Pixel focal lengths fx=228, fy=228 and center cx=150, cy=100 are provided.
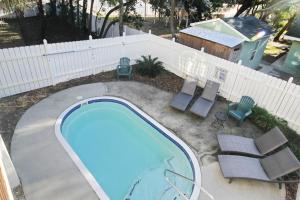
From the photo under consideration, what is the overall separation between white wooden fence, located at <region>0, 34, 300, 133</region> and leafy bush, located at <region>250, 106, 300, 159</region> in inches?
10.0

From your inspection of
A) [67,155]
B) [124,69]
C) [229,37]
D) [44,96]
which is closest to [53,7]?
[124,69]

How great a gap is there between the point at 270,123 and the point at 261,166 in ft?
7.86

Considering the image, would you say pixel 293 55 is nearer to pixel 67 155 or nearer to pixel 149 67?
pixel 149 67

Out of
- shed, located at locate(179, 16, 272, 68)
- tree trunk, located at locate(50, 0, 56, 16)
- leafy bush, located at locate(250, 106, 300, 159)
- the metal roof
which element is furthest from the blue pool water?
tree trunk, located at locate(50, 0, 56, 16)

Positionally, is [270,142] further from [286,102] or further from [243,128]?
[286,102]

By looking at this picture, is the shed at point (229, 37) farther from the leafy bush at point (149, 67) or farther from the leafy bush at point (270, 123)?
the leafy bush at point (270, 123)

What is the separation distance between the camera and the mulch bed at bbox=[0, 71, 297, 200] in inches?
289

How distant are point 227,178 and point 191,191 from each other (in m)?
1.12

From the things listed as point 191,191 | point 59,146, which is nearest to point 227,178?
point 191,191

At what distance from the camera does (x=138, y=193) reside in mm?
6191

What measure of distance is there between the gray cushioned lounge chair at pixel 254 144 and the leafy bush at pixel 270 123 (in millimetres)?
861

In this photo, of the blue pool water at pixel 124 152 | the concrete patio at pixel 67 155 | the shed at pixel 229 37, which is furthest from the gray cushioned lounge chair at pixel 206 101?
the shed at pixel 229 37

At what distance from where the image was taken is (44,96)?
367 inches

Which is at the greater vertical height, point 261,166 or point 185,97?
point 185,97
